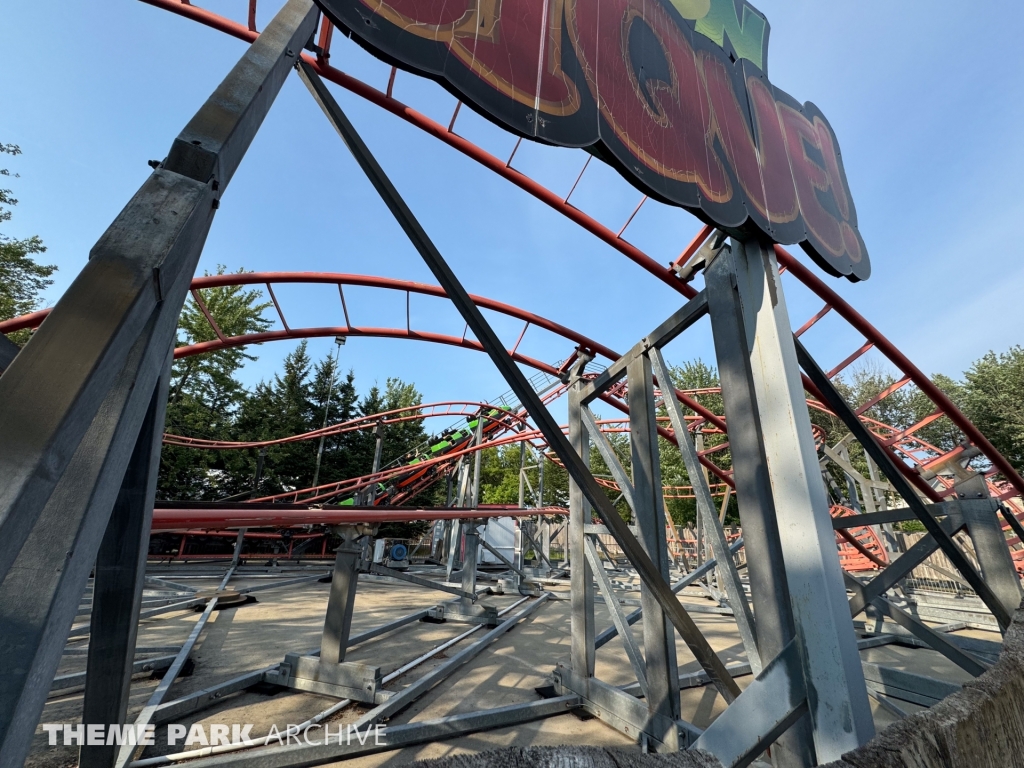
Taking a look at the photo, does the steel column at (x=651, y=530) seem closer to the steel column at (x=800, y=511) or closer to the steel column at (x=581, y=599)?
the steel column at (x=581, y=599)

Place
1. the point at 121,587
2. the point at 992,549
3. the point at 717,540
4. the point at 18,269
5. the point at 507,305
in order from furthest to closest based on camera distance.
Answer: the point at 18,269, the point at 507,305, the point at 992,549, the point at 717,540, the point at 121,587

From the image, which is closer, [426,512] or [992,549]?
[992,549]

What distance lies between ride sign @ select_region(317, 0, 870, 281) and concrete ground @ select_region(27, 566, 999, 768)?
3.79 metres

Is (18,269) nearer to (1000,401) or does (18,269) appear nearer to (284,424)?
(284,424)

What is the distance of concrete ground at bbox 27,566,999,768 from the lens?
3.47 meters

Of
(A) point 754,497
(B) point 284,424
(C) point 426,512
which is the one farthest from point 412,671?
(B) point 284,424

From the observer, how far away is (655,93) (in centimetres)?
247

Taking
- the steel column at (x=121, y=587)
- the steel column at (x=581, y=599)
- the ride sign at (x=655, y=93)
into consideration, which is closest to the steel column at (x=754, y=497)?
the ride sign at (x=655, y=93)

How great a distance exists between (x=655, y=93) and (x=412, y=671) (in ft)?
18.3

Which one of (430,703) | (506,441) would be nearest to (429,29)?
(430,703)

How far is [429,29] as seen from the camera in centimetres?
166

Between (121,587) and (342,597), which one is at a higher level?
(121,587)

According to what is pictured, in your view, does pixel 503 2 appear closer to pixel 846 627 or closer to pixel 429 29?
pixel 429 29

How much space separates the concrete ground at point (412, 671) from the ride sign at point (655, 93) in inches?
149
